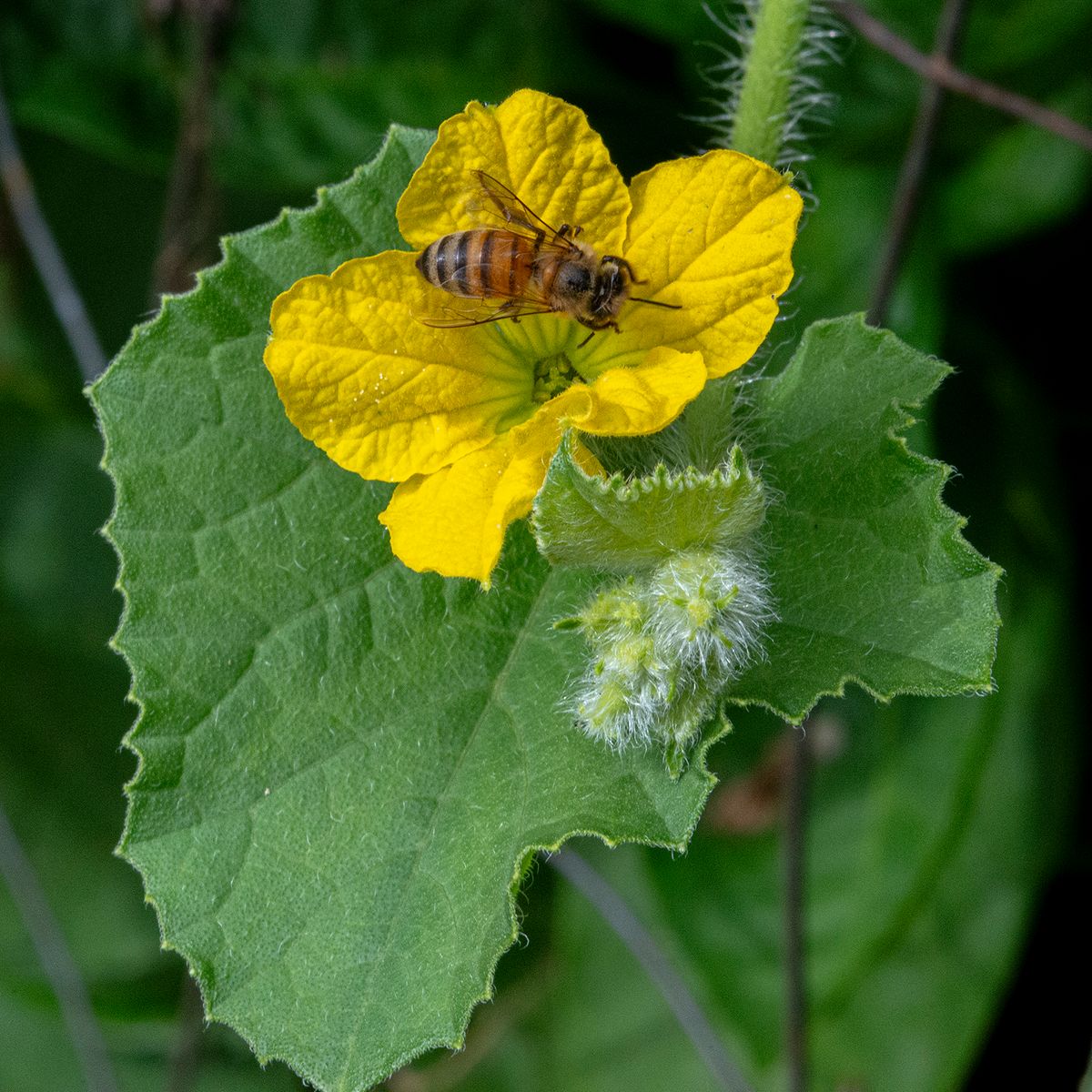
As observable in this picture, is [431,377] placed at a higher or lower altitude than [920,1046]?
higher

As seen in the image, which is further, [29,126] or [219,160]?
[29,126]

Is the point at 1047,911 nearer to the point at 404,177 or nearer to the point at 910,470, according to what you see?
the point at 910,470

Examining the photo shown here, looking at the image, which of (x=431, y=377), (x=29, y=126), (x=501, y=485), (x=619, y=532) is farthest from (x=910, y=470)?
(x=29, y=126)

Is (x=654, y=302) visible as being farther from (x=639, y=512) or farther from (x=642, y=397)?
(x=639, y=512)

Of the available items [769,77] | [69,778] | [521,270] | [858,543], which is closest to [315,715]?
[521,270]

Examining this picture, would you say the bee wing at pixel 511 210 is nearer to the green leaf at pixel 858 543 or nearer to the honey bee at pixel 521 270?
the honey bee at pixel 521 270
